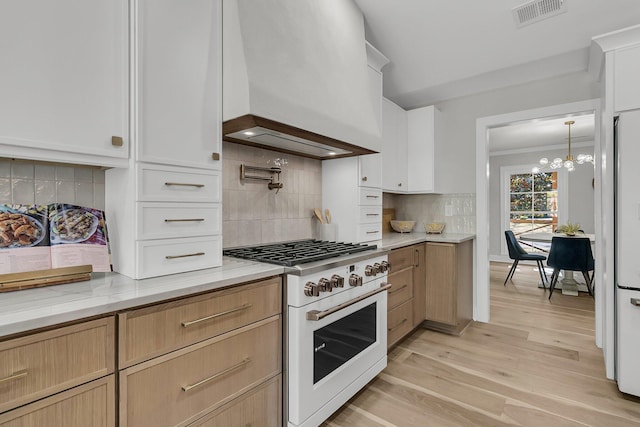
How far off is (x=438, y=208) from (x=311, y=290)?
2525mm

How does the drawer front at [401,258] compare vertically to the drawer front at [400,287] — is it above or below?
above

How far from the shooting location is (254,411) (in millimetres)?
1444

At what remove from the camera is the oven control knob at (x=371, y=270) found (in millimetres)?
2047

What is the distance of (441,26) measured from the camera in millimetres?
2674

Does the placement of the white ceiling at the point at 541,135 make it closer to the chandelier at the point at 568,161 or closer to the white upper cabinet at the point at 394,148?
the chandelier at the point at 568,161

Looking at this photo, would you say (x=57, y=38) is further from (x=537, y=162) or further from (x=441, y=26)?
(x=537, y=162)

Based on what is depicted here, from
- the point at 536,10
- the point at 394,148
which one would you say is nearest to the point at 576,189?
the point at 394,148

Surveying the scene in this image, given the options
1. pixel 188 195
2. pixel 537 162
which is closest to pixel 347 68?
pixel 188 195

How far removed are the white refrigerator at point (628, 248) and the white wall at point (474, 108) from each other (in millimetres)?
1122

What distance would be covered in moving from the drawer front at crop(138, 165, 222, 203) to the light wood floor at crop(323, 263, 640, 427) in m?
1.42

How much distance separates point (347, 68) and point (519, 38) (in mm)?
1567

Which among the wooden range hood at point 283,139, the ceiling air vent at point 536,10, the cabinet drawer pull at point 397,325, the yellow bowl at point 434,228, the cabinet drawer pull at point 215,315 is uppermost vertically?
the ceiling air vent at point 536,10

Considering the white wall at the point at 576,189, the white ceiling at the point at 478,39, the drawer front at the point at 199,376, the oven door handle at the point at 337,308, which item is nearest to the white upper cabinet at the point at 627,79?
the white ceiling at the point at 478,39

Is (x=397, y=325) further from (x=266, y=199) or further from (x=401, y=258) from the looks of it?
(x=266, y=199)
